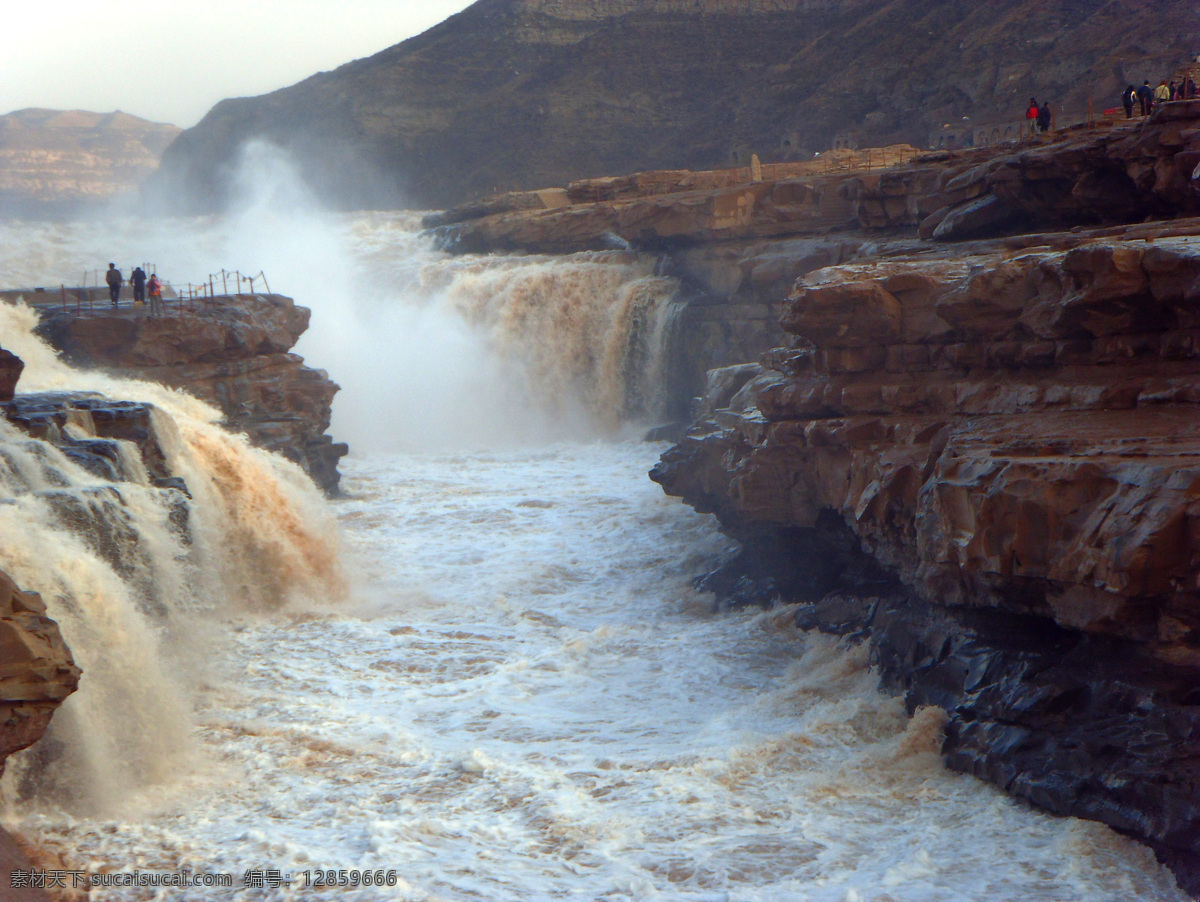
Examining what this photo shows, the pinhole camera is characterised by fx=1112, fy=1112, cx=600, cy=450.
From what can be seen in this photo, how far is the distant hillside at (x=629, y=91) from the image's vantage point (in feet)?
156

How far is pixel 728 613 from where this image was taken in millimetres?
14680

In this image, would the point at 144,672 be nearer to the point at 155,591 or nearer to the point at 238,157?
the point at 155,591

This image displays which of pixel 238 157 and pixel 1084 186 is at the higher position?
pixel 238 157

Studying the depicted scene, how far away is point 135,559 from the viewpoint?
1199 centimetres

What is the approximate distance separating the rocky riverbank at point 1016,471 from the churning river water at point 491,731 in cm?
57

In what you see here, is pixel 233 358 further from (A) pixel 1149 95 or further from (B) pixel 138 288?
(A) pixel 1149 95

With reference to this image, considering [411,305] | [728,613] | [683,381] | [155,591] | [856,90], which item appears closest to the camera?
[155,591]

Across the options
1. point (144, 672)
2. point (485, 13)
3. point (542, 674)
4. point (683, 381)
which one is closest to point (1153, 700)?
point (542, 674)

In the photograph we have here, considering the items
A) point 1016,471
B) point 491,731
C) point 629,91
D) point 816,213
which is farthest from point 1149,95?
point 629,91

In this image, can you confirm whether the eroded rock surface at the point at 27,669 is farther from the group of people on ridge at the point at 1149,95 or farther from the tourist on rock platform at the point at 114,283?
the group of people on ridge at the point at 1149,95

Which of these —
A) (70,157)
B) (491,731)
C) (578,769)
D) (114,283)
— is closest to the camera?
(578,769)

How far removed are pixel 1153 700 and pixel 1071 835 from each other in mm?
1163

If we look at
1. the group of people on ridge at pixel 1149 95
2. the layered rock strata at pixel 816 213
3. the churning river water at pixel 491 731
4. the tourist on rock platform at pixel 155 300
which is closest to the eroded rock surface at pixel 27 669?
the churning river water at pixel 491 731

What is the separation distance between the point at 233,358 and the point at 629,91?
43.6m
